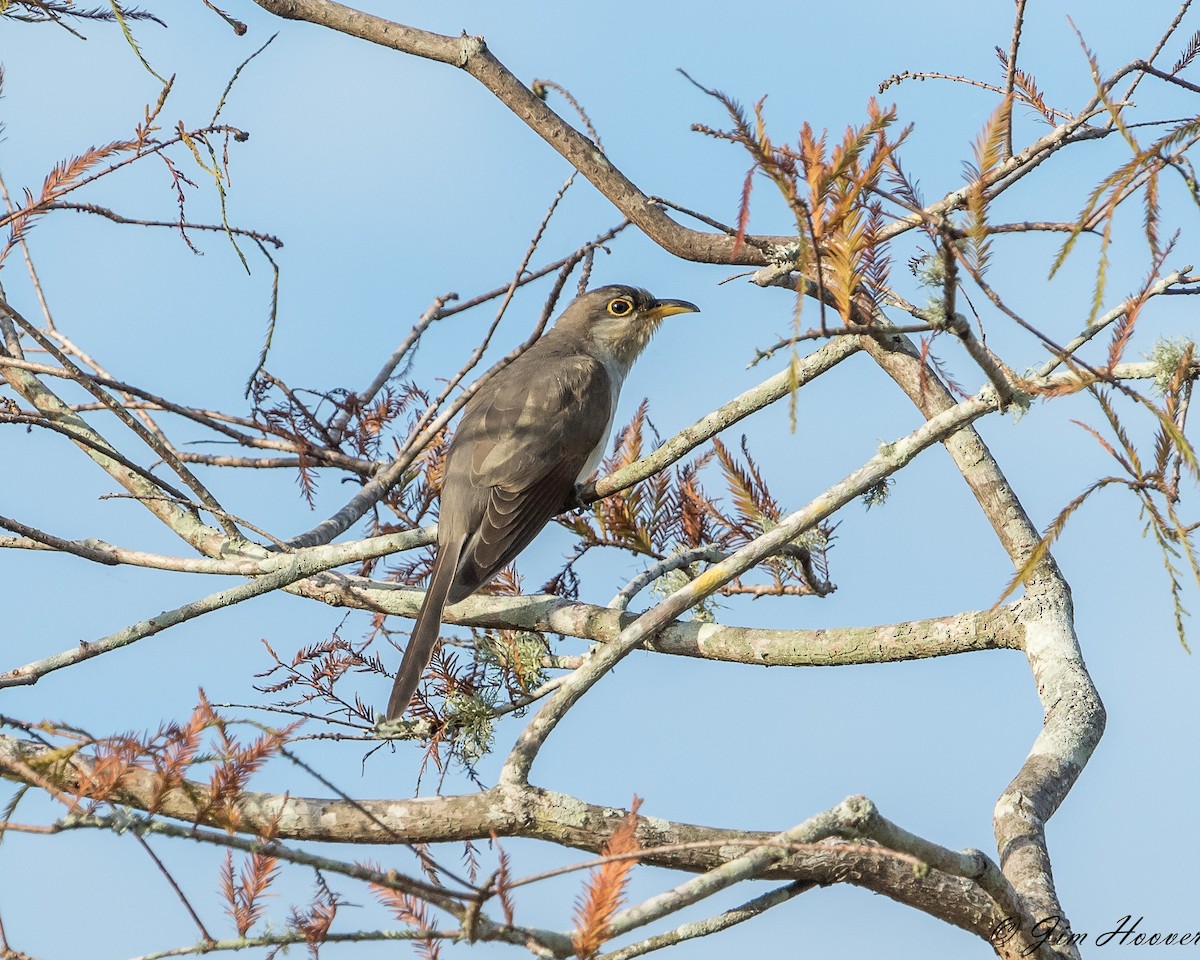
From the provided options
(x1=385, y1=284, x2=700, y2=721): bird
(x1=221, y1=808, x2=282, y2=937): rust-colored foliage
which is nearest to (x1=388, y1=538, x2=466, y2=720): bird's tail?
(x1=385, y1=284, x2=700, y2=721): bird

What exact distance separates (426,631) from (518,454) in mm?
1424

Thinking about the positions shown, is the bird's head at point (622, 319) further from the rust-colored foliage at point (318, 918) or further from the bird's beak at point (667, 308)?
the rust-colored foliage at point (318, 918)

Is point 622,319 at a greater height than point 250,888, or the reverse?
point 622,319

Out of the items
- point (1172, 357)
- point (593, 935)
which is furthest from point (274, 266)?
point (1172, 357)

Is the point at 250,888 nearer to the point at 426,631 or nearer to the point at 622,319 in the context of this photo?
the point at 426,631

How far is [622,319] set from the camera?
7.59 metres

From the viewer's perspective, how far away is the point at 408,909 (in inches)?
99.1

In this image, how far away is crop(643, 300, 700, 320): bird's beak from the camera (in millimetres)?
7562

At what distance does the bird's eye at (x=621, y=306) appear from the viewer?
24.8 feet

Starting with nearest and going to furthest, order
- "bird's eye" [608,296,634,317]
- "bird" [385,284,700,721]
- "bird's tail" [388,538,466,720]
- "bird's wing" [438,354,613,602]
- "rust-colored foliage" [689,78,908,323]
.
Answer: "rust-colored foliage" [689,78,908,323] < "bird's tail" [388,538,466,720] < "bird" [385,284,700,721] < "bird's wing" [438,354,613,602] < "bird's eye" [608,296,634,317]

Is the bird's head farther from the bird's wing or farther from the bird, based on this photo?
the bird's wing

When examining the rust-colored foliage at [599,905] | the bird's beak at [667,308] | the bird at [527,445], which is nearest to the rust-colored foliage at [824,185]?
the rust-colored foliage at [599,905]

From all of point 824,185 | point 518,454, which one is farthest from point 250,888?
point 518,454

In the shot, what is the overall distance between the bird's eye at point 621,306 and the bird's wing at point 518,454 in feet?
2.09
